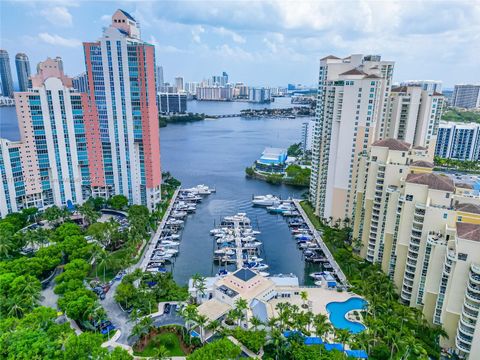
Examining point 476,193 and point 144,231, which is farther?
point 144,231

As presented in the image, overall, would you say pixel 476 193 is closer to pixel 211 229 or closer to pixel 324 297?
pixel 324 297

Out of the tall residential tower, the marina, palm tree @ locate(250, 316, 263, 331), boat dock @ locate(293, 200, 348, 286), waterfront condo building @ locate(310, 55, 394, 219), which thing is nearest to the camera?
palm tree @ locate(250, 316, 263, 331)

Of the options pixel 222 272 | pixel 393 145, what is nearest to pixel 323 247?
pixel 222 272

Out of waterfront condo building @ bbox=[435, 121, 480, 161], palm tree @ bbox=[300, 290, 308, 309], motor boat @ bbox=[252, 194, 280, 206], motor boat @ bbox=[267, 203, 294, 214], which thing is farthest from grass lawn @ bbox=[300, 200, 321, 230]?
waterfront condo building @ bbox=[435, 121, 480, 161]

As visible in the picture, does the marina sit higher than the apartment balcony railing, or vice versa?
the apartment balcony railing

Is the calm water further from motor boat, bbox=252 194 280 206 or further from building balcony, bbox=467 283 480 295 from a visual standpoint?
building balcony, bbox=467 283 480 295

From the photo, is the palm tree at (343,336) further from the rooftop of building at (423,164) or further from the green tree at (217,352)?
the rooftop of building at (423,164)

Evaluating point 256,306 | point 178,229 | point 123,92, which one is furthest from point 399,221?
point 123,92
